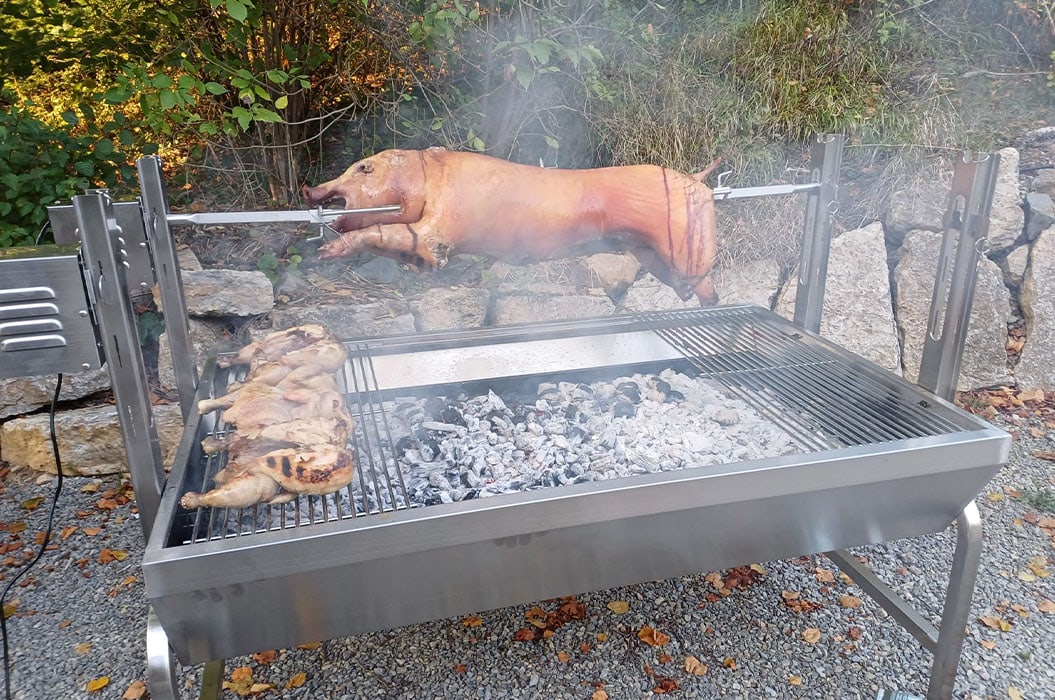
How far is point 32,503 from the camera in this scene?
3383 millimetres

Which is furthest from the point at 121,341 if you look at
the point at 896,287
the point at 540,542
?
the point at 896,287

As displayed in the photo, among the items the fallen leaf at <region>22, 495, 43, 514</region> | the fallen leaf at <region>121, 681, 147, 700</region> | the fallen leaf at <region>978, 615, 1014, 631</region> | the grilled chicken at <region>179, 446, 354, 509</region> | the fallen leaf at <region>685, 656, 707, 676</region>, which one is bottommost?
the fallen leaf at <region>978, 615, 1014, 631</region>

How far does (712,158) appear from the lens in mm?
4434

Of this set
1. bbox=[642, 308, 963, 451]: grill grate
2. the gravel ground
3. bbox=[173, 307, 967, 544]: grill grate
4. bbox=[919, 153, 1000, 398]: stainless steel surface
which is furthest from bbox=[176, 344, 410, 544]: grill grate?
bbox=[919, 153, 1000, 398]: stainless steel surface

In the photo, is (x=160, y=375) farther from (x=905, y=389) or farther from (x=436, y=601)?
(x=905, y=389)

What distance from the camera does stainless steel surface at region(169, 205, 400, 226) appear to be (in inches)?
76.5

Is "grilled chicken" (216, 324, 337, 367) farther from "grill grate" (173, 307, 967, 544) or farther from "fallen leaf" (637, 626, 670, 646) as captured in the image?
"fallen leaf" (637, 626, 670, 646)

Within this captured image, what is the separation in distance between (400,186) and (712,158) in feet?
9.33

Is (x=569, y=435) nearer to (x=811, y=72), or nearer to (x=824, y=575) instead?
(x=824, y=575)

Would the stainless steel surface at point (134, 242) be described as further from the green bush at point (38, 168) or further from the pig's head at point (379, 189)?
the green bush at point (38, 168)

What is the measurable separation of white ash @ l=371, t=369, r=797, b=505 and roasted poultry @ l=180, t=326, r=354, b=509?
278 millimetres

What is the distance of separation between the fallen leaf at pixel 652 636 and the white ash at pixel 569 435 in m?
0.84

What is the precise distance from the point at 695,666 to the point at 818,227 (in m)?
1.65

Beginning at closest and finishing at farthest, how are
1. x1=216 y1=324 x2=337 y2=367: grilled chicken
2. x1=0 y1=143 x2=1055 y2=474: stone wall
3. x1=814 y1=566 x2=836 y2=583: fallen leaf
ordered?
x1=216 y1=324 x2=337 y2=367: grilled chicken, x1=814 y1=566 x2=836 y2=583: fallen leaf, x1=0 y1=143 x2=1055 y2=474: stone wall
